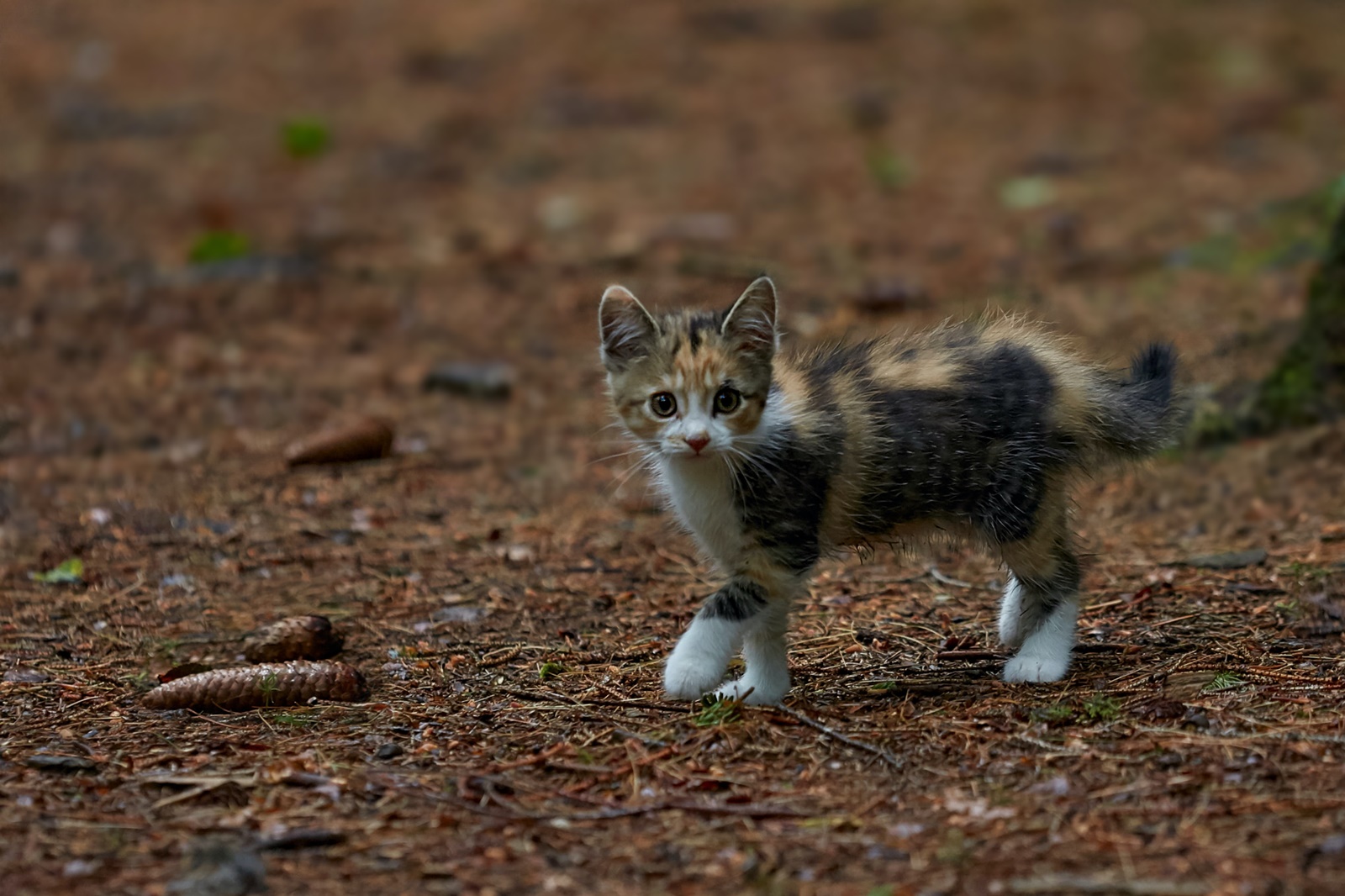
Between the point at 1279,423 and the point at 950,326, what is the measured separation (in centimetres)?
249

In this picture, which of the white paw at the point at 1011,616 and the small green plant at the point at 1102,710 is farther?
the white paw at the point at 1011,616

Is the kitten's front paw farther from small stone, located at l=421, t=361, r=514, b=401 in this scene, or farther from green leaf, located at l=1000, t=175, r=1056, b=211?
green leaf, located at l=1000, t=175, r=1056, b=211

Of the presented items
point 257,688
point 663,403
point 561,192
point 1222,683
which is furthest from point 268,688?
point 561,192

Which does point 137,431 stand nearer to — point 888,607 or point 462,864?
point 888,607

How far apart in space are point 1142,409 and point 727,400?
1.49 meters

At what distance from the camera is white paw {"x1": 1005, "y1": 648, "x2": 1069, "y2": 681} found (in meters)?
4.72

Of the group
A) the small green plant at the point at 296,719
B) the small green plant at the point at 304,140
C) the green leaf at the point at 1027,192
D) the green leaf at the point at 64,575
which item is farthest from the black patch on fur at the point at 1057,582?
the small green plant at the point at 304,140

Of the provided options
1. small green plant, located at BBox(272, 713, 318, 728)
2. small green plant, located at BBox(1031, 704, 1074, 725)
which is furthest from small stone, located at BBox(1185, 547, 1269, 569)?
small green plant, located at BBox(272, 713, 318, 728)

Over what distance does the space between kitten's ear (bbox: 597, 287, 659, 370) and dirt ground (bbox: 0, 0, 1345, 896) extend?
0.86 m

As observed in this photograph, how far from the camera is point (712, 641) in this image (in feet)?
14.9

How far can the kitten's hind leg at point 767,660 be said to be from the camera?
4.64 meters

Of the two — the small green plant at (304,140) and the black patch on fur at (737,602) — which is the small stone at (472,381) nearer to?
the black patch on fur at (737,602)

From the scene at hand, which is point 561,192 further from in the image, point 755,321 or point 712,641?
point 712,641

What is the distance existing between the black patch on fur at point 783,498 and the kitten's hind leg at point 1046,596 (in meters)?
0.71
